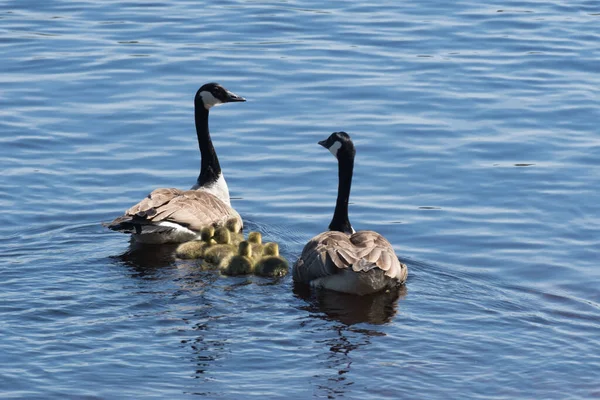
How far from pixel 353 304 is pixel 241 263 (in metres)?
1.36

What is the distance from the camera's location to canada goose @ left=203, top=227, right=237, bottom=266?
12591 mm

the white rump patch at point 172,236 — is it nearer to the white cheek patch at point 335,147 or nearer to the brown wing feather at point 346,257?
the brown wing feather at point 346,257

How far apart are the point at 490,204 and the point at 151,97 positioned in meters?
6.80

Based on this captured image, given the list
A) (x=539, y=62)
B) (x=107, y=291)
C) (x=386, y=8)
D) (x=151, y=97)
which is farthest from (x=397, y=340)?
(x=386, y=8)

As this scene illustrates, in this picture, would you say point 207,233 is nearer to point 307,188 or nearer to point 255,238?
point 255,238

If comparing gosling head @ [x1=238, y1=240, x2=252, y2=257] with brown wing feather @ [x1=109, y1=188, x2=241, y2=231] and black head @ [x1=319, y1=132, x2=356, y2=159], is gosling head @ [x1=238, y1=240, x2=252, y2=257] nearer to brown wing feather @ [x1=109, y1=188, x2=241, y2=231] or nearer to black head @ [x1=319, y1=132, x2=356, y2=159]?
brown wing feather @ [x1=109, y1=188, x2=241, y2=231]

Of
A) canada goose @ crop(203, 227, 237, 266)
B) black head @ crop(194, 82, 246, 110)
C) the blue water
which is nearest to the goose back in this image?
the blue water

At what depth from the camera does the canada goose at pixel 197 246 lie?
1310 centimetres

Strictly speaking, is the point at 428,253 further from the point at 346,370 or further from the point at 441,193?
the point at 346,370

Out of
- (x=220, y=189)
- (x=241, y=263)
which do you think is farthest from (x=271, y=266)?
(x=220, y=189)

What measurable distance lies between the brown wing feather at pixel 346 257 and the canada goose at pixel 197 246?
1290 mm

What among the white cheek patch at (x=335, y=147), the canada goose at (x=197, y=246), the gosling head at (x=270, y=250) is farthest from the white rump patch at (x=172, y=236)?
the white cheek patch at (x=335, y=147)

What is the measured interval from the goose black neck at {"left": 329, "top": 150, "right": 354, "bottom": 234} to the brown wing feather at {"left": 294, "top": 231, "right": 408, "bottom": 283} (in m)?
0.82

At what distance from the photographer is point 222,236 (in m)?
13.2
